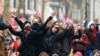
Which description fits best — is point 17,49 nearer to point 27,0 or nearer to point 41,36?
point 41,36

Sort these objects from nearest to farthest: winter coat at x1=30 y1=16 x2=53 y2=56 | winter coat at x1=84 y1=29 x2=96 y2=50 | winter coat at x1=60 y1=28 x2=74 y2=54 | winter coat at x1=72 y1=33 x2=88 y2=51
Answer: winter coat at x1=30 y1=16 x2=53 y2=56 → winter coat at x1=60 y1=28 x2=74 y2=54 → winter coat at x1=72 y1=33 x2=88 y2=51 → winter coat at x1=84 y1=29 x2=96 y2=50

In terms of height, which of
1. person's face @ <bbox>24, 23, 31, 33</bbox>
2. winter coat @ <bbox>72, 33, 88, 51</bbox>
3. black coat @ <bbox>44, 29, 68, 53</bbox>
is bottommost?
winter coat @ <bbox>72, 33, 88, 51</bbox>

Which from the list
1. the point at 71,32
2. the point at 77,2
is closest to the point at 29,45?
the point at 71,32

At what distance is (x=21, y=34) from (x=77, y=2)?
64237 mm

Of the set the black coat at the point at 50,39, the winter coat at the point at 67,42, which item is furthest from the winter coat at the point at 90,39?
the black coat at the point at 50,39

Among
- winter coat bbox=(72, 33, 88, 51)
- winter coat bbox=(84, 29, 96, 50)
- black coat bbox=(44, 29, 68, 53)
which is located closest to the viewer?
black coat bbox=(44, 29, 68, 53)

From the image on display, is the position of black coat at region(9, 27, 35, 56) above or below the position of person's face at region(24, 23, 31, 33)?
below

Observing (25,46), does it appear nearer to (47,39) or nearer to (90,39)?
(47,39)

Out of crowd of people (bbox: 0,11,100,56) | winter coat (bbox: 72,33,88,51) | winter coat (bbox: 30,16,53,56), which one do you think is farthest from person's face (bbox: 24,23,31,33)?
winter coat (bbox: 72,33,88,51)

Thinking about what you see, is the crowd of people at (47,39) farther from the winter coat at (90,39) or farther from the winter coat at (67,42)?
the winter coat at (90,39)

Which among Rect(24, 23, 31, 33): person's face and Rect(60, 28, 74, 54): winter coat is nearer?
Rect(24, 23, 31, 33): person's face

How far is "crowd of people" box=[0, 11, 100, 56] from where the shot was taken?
54.5 feet

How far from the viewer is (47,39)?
1702 cm

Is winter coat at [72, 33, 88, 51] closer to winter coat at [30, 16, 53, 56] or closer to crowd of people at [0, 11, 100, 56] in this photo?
crowd of people at [0, 11, 100, 56]
